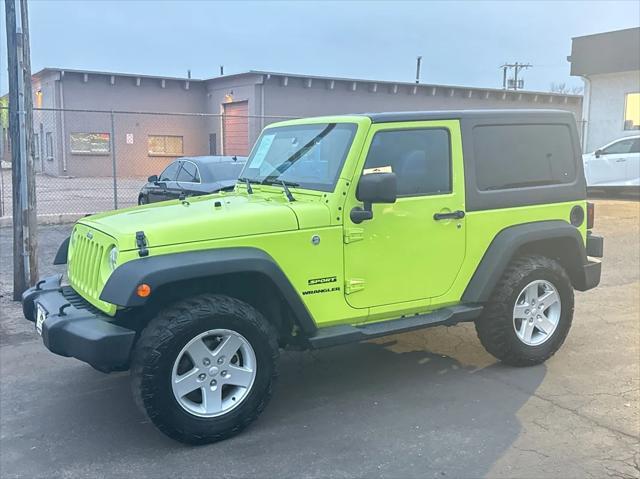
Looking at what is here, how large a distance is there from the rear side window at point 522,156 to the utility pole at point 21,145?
4.85 metres

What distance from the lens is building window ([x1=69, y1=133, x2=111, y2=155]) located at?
26.9 metres

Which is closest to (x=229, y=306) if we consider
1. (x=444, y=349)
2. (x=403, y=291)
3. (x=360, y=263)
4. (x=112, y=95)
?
(x=360, y=263)

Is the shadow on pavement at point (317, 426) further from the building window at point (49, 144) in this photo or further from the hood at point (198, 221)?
the building window at point (49, 144)

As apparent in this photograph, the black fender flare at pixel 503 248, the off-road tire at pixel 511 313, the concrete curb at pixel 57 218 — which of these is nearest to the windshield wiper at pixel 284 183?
the black fender flare at pixel 503 248

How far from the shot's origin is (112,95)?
92.6 feet

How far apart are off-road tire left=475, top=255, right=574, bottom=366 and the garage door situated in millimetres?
21242

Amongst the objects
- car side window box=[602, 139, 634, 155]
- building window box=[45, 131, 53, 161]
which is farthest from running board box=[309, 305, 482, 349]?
building window box=[45, 131, 53, 161]

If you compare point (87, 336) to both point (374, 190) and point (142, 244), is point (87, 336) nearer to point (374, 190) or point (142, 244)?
point (142, 244)

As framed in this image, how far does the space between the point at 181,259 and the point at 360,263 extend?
1.25 meters

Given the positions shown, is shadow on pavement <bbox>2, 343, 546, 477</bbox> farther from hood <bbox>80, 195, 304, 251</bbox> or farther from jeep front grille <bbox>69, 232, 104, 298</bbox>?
hood <bbox>80, 195, 304, 251</bbox>

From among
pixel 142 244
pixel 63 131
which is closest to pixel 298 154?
pixel 142 244

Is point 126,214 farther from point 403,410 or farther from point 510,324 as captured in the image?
point 510,324

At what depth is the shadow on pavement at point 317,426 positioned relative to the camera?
3566 millimetres

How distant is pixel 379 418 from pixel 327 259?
1.10 metres
